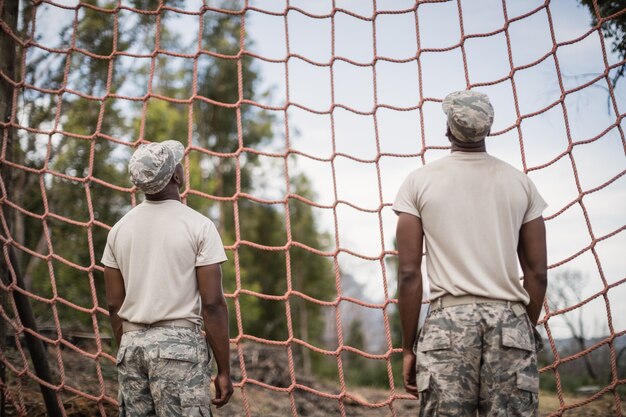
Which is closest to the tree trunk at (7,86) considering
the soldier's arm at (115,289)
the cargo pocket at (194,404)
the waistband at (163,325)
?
the soldier's arm at (115,289)

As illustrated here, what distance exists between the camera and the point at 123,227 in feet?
6.97

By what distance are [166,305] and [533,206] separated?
122cm

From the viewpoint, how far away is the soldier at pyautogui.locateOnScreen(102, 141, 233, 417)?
2000 mm

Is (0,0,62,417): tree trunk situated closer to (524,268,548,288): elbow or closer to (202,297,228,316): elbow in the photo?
(202,297,228,316): elbow

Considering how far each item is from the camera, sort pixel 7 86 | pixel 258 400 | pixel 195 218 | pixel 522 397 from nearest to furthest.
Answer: pixel 522 397, pixel 195 218, pixel 7 86, pixel 258 400

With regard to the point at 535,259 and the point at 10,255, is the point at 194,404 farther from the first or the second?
the point at 10,255

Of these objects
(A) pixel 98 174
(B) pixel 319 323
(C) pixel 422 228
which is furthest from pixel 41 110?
(B) pixel 319 323

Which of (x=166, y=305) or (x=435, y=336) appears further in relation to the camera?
(x=166, y=305)

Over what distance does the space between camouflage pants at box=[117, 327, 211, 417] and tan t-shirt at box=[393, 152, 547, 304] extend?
2.64 ft

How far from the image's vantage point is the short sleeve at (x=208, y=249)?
2053 millimetres

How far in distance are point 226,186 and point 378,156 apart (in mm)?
14080

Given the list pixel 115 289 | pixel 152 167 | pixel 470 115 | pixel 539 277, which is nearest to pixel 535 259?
pixel 539 277

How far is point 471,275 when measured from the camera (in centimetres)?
183

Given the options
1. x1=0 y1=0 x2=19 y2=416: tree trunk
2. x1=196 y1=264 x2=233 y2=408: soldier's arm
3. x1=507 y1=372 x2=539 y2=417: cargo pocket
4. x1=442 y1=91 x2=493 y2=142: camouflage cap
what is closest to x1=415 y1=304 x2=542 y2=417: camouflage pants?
x1=507 y1=372 x2=539 y2=417: cargo pocket
